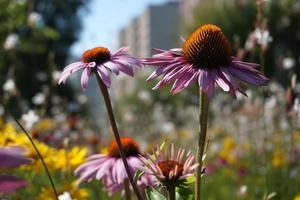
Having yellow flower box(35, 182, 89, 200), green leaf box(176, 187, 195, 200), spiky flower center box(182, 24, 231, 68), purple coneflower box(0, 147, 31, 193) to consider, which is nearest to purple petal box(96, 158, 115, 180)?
yellow flower box(35, 182, 89, 200)

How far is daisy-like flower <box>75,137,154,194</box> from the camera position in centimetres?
139

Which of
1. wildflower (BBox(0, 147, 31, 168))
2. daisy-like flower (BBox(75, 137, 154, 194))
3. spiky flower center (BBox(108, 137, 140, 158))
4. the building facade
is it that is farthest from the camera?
the building facade

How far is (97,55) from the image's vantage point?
1148mm

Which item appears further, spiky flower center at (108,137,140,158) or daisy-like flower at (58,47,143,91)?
spiky flower center at (108,137,140,158)

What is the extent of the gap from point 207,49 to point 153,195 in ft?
0.95

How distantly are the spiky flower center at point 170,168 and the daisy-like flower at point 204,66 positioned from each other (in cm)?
13

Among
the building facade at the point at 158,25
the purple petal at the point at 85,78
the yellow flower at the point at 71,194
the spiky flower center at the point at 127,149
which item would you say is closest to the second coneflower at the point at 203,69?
the purple petal at the point at 85,78

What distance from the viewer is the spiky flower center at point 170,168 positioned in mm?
1017

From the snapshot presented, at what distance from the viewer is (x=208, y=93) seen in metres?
1.00

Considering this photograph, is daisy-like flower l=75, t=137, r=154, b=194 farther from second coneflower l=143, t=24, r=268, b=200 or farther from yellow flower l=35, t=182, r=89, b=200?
second coneflower l=143, t=24, r=268, b=200

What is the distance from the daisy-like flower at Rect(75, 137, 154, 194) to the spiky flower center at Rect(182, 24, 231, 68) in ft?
1.07

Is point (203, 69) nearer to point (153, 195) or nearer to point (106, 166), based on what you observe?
point (153, 195)

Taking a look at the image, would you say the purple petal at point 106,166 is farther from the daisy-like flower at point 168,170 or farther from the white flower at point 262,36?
the white flower at point 262,36

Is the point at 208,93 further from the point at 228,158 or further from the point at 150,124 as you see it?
the point at 150,124
